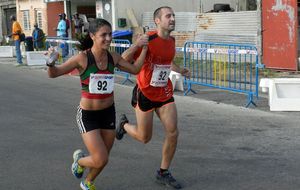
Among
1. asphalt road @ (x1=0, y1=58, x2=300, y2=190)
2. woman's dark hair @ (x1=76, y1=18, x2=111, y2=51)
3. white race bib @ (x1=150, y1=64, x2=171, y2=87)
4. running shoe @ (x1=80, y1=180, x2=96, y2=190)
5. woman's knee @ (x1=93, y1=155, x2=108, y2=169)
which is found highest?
woman's dark hair @ (x1=76, y1=18, x2=111, y2=51)

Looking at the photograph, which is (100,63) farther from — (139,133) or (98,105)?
(139,133)

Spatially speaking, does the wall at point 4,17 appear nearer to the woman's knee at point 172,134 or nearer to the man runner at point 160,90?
the man runner at point 160,90

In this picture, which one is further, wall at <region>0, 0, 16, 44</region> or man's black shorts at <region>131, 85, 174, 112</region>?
wall at <region>0, 0, 16, 44</region>

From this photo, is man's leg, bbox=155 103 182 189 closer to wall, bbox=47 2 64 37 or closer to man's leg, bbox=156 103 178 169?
man's leg, bbox=156 103 178 169

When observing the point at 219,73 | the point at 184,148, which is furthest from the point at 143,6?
the point at 184,148

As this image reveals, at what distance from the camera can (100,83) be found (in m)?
5.06

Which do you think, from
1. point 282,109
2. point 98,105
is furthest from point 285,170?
point 282,109

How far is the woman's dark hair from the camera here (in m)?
4.99

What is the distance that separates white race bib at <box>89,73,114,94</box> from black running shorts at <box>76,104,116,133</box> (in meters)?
0.20

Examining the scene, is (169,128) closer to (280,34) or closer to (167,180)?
(167,180)

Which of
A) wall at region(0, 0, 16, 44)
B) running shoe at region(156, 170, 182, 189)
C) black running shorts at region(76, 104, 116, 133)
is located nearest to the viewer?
black running shorts at region(76, 104, 116, 133)

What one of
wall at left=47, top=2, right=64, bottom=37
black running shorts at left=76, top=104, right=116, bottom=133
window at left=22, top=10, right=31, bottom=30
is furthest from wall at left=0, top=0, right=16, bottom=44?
black running shorts at left=76, top=104, right=116, bottom=133

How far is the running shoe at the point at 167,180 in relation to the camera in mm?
5488

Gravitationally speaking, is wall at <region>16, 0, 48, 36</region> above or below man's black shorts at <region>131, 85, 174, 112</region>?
above
